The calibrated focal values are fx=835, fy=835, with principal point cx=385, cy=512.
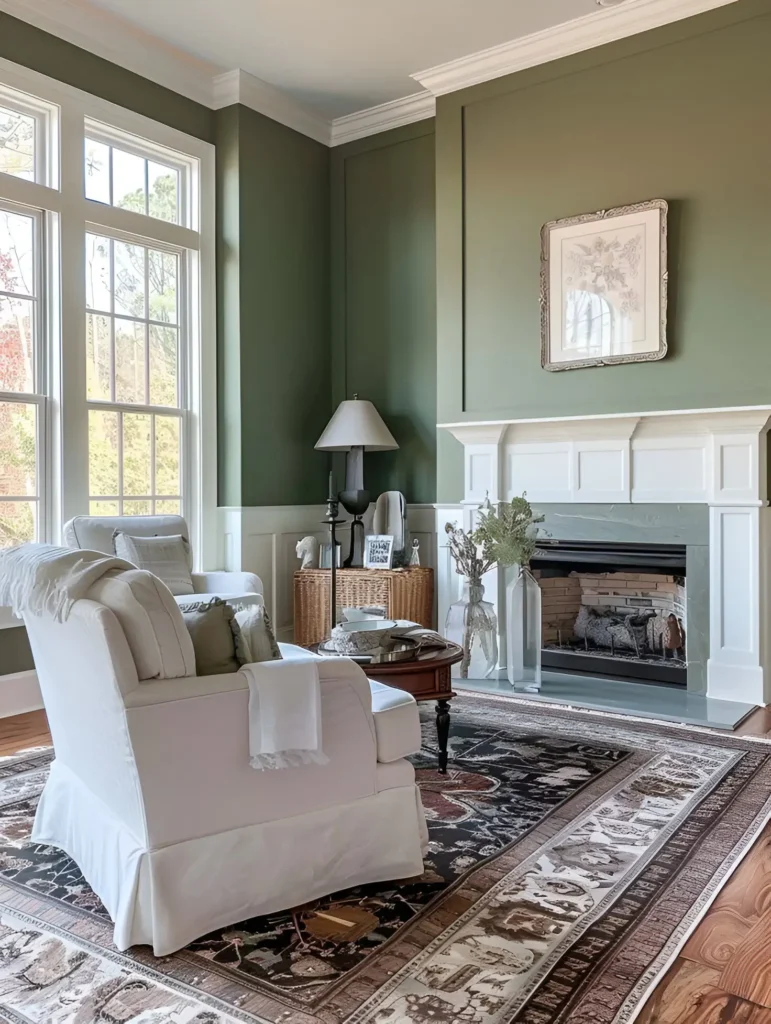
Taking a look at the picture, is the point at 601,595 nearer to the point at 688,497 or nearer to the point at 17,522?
the point at 688,497

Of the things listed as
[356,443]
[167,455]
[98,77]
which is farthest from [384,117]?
[167,455]

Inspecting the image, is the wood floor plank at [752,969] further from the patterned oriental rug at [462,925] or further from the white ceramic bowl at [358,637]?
the white ceramic bowl at [358,637]

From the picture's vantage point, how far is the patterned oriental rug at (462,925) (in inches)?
69.1

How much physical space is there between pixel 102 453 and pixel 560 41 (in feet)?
11.4

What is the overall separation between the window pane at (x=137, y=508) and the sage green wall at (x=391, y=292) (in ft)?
5.22

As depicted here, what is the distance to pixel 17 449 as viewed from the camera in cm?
434

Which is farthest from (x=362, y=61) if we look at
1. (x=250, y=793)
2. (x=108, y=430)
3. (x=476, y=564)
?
(x=250, y=793)

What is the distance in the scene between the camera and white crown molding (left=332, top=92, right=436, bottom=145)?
18.0 feet

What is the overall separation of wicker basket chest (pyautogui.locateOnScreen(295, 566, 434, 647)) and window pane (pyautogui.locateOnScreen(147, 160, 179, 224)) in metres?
2.38

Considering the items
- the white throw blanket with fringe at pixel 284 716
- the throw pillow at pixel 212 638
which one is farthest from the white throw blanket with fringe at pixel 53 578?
the white throw blanket with fringe at pixel 284 716

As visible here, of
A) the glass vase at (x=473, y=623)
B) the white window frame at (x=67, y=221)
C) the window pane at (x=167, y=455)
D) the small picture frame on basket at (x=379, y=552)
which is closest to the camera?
the glass vase at (x=473, y=623)

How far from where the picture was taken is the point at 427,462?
5.64m

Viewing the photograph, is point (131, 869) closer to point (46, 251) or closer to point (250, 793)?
point (250, 793)

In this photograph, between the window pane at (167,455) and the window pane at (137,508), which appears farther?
the window pane at (167,455)
